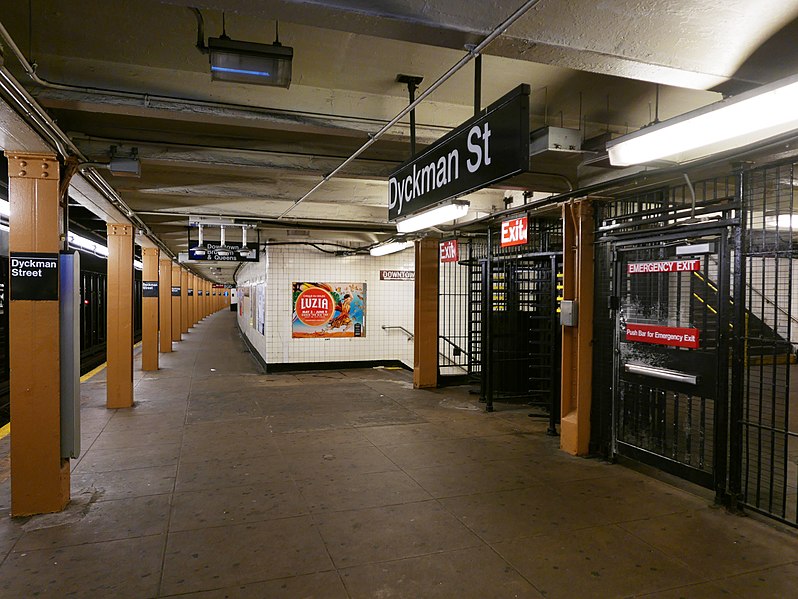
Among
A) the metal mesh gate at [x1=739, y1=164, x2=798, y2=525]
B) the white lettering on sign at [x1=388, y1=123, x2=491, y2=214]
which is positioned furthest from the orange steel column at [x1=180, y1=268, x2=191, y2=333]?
the metal mesh gate at [x1=739, y1=164, x2=798, y2=525]

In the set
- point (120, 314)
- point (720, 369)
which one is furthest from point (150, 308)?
point (720, 369)

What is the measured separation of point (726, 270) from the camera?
448 cm

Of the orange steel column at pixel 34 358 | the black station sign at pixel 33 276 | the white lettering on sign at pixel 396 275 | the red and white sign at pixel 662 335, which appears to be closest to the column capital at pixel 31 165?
the orange steel column at pixel 34 358

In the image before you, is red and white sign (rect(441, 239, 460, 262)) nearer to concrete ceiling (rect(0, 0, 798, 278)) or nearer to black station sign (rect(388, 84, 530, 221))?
concrete ceiling (rect(0, 0, 798, 278))

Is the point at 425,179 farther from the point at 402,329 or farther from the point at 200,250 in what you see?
the point at 402,329

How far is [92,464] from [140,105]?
391 centimetres

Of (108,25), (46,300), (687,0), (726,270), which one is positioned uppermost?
(108,25)

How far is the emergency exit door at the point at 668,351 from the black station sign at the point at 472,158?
2.83 m

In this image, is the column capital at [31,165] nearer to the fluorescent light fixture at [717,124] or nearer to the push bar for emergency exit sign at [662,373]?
the fluorescent light fixture at [717,124]

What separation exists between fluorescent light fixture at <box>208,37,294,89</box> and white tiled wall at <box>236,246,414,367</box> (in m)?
9.42

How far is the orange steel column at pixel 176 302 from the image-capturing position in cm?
1867

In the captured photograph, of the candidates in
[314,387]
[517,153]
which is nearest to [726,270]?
[517,153]

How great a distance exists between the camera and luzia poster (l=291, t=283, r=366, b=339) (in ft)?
40.8

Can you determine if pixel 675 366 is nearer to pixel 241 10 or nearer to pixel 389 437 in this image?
pixel 389 437
